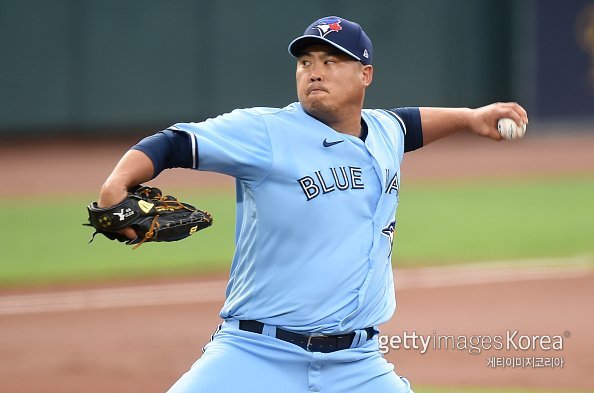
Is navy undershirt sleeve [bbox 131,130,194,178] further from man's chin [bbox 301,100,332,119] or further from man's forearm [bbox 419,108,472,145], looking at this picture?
man's forearm [bbox 419,108,472,145]

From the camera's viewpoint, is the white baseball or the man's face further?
the white baseball

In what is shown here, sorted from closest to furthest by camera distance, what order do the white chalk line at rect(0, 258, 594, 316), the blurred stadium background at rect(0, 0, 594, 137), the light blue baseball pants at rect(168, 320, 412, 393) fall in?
the light blue baseball pants at rect(168, 320, 412, 393)
the white chalk line at rect(0, 258, 594, 316)
the blurred stadium background at rect(0, 0, 594, 137)

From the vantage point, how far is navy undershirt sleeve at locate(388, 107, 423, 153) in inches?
181

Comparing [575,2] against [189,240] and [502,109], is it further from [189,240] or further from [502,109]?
[502,109]

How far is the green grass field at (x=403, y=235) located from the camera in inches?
432

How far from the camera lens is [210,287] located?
991 cm

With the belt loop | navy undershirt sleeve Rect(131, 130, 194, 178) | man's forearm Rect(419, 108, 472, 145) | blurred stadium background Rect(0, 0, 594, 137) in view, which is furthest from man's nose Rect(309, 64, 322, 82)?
blurred stadium background Rect(0, 0, 594, 137)

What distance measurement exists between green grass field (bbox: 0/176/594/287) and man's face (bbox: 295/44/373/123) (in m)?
6.70

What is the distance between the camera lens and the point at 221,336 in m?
4.02

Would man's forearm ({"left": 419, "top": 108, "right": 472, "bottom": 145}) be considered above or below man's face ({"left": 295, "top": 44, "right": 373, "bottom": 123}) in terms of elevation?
below

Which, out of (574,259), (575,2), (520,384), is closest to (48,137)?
(575,2)

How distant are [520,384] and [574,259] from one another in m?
4.27

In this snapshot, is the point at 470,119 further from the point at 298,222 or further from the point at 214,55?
the point at 214,55

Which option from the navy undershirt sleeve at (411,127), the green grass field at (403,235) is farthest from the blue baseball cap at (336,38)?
the green grass field at (403,235)
